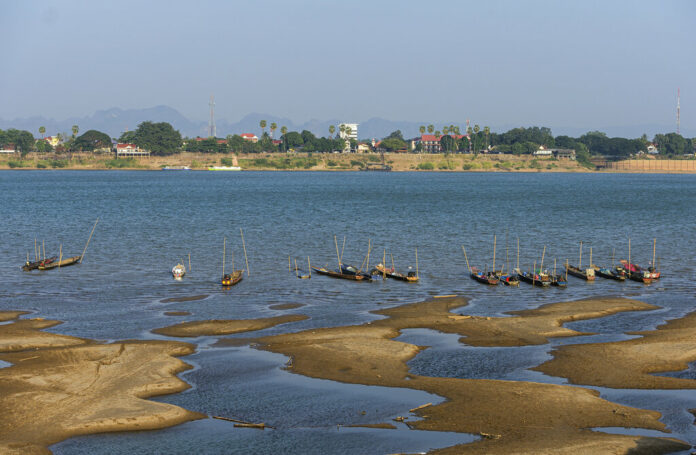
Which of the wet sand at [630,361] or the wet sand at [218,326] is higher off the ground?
the wet sand at [218,326]

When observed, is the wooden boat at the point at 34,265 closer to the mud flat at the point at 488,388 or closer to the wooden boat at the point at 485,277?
the mud flat at the point at 488,388

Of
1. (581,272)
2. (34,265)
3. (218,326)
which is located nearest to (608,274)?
(581,272)

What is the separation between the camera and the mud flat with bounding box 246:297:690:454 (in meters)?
29.3

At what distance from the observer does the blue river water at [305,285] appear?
32.2 m

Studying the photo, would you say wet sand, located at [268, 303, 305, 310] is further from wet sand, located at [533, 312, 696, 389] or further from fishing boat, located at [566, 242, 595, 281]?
fishing boat, located at [566, 242, 595, 281]

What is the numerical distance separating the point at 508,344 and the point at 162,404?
2083 centimetres

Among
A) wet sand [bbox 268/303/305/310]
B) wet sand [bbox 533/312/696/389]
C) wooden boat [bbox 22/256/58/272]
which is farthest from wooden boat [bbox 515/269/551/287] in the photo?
wooden boat [bbox 22/256/58/272]

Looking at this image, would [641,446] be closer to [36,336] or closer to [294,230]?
[36,336]

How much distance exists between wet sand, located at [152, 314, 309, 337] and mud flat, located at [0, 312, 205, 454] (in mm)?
3287

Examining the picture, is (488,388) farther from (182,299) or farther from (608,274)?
(608,274)

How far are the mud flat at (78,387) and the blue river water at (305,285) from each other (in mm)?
945

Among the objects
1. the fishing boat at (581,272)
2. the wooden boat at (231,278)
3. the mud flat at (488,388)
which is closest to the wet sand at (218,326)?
the mud flat at (488,388)

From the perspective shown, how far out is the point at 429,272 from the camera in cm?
7038

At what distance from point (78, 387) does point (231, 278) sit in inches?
1122
